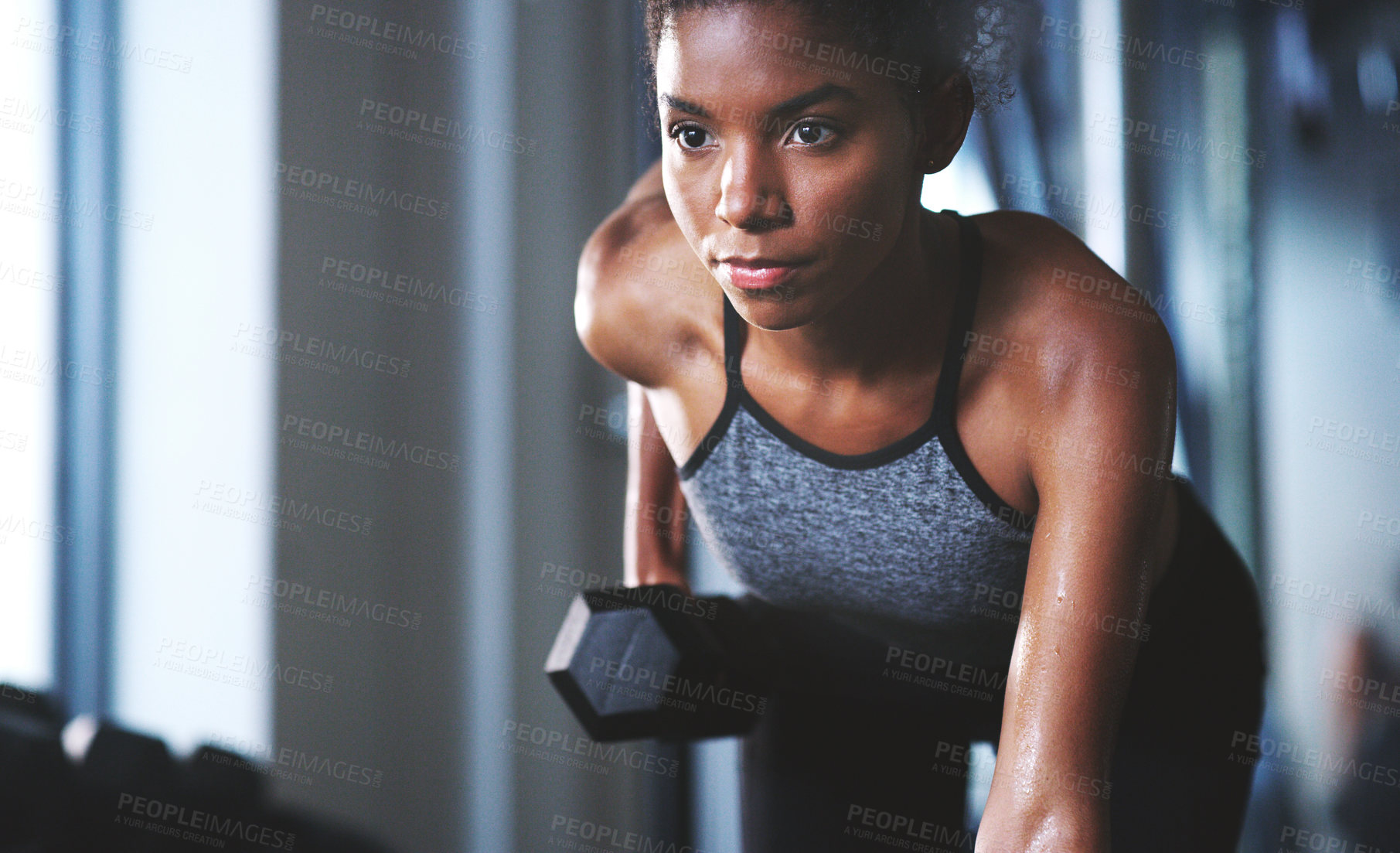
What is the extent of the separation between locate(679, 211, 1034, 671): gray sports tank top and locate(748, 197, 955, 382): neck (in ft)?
0.04

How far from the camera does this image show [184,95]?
40.2 inches

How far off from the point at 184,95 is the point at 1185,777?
3.59ft

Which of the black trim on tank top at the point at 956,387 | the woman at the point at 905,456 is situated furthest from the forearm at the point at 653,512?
the black trim on tank top at the point at 956,387

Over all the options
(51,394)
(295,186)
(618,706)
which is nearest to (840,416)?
(618,706)

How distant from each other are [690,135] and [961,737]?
49cm

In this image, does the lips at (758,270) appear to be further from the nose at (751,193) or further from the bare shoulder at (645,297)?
the bare shoulder at (645,297)

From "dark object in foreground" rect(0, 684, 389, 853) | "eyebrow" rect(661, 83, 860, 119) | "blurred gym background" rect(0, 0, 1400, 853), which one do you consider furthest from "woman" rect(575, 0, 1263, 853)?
"dark object in foreground" rect(0, 684, 389, 853)

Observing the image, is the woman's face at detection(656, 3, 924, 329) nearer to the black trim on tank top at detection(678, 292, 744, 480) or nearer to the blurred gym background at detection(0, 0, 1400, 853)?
the black trim on tank top at detection(678, 292, 744, 480)

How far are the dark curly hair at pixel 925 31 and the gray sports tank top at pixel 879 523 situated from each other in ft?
0.28

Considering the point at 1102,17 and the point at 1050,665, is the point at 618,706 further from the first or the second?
the point at 1102,17

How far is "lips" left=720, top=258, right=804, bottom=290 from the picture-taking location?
444 millimetres

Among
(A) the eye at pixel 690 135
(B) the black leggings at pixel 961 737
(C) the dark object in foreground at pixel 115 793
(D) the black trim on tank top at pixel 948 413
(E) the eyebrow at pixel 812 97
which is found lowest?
(C) the dark object in foreground at pixel 115 793

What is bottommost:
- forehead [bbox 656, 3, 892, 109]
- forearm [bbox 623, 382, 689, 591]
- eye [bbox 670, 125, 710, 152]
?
forearm [bbox 623, 382, 689, 591]

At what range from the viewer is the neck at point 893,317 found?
51 cm
